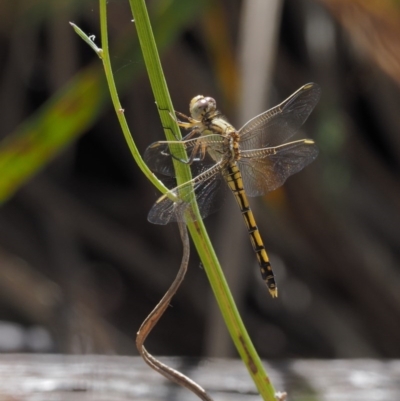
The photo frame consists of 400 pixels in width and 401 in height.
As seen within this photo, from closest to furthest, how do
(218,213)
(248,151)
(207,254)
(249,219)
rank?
1. (207,254)
2. (249,219)
3. (248,151)
4. (218,213)

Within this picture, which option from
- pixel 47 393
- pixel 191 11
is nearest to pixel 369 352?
pixel 191 11

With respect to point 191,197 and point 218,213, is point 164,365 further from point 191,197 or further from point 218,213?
point 218,213

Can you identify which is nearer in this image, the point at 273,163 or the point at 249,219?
the point at 249,219

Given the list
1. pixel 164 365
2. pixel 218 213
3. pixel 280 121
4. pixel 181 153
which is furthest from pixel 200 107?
pixel 218 213

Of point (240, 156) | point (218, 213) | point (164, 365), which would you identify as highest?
point (240, 156)

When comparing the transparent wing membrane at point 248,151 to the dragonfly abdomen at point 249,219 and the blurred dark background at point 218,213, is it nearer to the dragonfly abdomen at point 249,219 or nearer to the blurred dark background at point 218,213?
the dragonfly abdomen at point 249,219

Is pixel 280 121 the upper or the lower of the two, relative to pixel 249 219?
upper

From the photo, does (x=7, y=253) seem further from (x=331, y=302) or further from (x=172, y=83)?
(x=331, y=302)

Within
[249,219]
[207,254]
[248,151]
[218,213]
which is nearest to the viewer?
[207,254]
